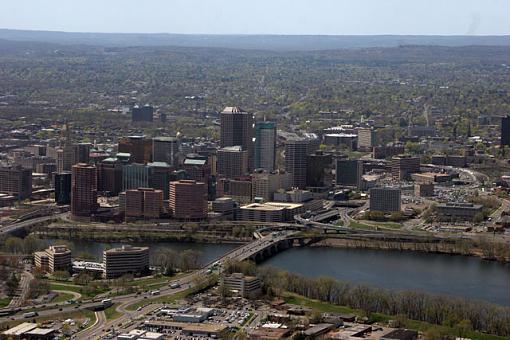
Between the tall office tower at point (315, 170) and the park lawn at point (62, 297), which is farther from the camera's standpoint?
the tall office tower at point (315, 170)

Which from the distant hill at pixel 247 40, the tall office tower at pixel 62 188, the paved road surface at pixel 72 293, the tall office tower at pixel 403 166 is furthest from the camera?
the distant hill at pixel 247 40

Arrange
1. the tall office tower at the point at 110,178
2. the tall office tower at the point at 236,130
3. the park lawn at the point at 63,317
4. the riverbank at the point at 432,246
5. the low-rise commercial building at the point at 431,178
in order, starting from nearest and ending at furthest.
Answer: the park lawn at the point at 63,317
the riverbank at the point at 432,246
the tall office tower at the point at 110,178
the low-rise commercial building at the point at 431,178
the tall office tower at the point at 236,130

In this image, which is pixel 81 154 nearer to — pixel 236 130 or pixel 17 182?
pixel 17 182

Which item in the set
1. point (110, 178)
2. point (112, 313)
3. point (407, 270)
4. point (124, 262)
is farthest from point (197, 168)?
point (112, 313)

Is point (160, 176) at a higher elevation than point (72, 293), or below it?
higher

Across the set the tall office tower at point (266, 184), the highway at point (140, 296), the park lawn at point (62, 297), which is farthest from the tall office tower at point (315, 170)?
the park lawn at point (62, 297)

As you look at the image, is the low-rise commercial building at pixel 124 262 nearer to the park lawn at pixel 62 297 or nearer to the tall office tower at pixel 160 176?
the park lawn at pixel 62 297
